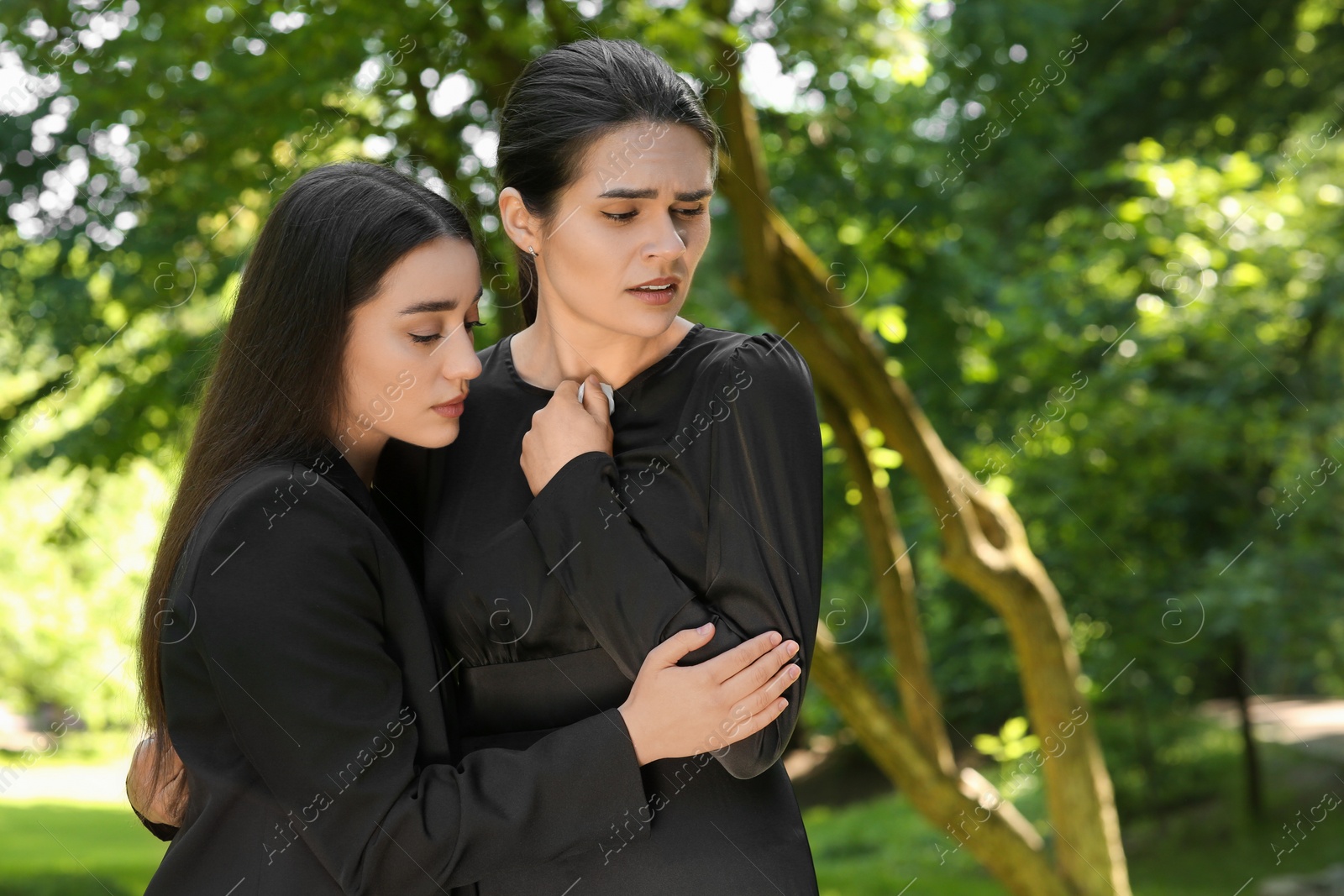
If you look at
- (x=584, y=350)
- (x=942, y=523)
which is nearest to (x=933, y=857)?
(x=942, y=523)

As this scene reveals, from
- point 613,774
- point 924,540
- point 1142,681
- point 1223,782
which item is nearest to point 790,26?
point 924,540

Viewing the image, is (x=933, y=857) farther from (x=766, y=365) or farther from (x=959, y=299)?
(x=766, y=365)

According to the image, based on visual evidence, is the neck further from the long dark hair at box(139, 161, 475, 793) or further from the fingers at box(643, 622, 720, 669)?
the fingers at box(643, 622, 720, 669)

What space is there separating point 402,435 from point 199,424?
304 mm

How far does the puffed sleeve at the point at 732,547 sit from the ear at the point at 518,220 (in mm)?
400

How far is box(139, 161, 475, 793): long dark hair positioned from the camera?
1.69 meters

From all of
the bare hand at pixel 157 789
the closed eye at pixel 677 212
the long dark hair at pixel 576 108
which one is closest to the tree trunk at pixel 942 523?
the long dark hair at pixel 576 108

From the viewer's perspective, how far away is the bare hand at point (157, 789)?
5.84 ft

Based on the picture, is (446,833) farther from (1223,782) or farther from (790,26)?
(1223,782)

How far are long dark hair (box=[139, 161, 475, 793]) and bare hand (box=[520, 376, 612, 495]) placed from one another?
29 cm

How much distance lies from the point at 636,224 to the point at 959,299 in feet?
14.2

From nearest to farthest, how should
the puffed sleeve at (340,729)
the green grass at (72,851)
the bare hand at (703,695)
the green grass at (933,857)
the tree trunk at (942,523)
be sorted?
the puffed sleeve at (340,729) → the bare hand at (703,695) → the tree trunk at (942,523) → the green grass at (933,857) → the green grass at (72,851)

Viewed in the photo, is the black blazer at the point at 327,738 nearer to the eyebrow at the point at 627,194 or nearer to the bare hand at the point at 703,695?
the bare hand at the point at 703,695

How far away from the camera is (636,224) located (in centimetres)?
179
